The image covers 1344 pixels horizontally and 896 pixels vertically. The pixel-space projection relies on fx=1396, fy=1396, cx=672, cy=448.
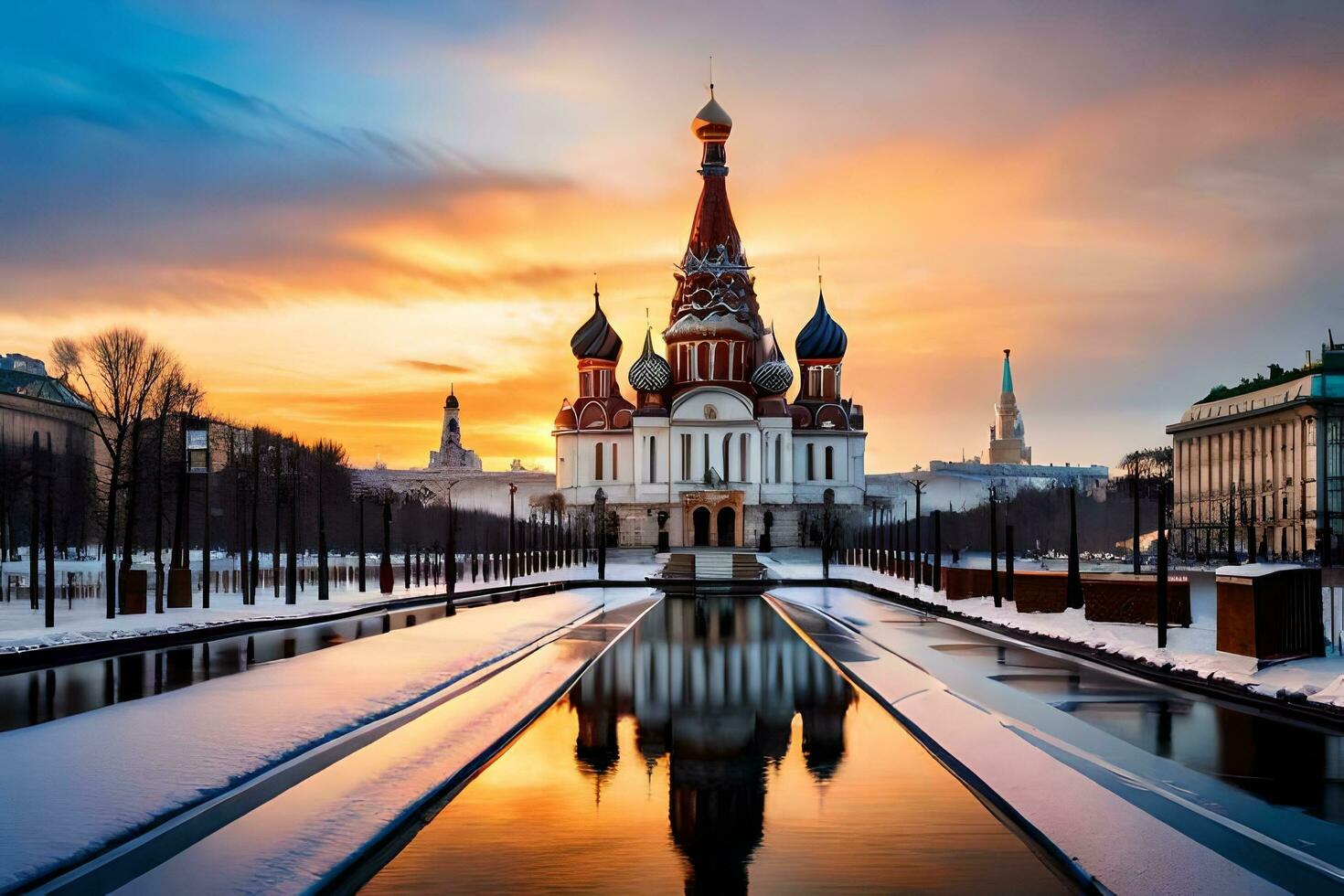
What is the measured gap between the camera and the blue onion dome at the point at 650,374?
99.7 meters

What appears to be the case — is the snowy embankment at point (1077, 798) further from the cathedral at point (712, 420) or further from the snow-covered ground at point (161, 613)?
the cathedral at point (712, 420)

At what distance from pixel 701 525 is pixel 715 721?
80193 mm

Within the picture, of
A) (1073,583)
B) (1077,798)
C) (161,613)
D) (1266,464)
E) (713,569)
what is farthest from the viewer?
(1266,464)

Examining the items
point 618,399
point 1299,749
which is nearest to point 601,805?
point 1299,749

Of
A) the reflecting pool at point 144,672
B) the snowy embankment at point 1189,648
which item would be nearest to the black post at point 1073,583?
the snowy embankment at point 1189,648

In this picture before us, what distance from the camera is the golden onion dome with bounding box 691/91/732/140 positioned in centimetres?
10075

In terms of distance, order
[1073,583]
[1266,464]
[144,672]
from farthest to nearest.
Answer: [1266,464] < [1073,583] < [144,672]

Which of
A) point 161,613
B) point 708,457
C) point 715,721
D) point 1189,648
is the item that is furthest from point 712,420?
point 715,721

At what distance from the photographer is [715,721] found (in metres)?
14.2

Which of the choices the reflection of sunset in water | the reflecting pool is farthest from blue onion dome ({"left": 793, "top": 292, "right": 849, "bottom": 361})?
the reflection of sunset in water

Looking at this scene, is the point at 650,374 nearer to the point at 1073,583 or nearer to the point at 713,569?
the point at 713,569

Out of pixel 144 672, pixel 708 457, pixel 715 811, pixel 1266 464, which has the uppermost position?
pixel 708 457

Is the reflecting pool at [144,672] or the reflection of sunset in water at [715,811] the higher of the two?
the reflection of sunset in water at [715,811]

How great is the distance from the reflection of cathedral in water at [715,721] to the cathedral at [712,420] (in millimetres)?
70195
